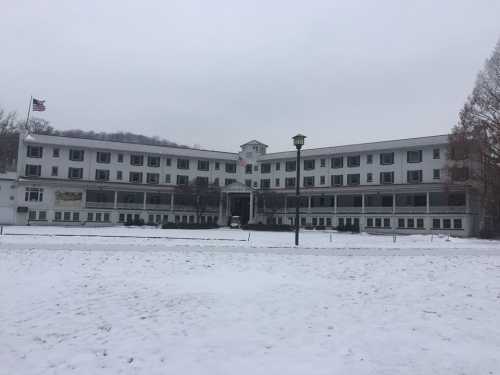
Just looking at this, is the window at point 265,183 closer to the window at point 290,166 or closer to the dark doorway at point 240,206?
the window at point 290,166

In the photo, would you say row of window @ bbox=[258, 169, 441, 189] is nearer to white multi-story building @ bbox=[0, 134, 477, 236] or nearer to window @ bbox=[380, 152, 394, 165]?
white multi-story building @ bbox=[0, 134, 477, 236]

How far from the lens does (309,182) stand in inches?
2500

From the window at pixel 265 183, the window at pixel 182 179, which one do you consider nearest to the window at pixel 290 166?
the window at pixel 265 183

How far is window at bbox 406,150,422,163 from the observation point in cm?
5325

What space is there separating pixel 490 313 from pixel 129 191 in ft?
188

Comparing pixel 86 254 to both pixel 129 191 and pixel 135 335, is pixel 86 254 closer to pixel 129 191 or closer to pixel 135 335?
pixel 135 335

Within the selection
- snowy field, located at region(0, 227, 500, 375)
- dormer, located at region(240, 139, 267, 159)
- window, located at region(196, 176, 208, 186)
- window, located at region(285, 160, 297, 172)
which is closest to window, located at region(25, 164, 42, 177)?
window, located at region(196, 176, 208, 186)

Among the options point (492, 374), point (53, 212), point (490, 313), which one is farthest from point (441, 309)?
point (53, 212)

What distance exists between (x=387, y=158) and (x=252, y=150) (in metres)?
22.1

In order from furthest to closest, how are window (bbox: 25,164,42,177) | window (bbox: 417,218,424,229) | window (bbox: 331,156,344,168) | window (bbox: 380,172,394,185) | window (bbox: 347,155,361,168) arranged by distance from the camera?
window (bbox: 331,156,344,168)
window (bbox: 347,155,361,168)
window (bbox: 25,164,42,177)
window (bbox: 380,172,394,185)
window (bbox: 417,218,424,229)

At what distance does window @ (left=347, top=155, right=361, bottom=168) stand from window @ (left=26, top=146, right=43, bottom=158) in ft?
142

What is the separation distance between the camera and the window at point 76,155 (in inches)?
2360

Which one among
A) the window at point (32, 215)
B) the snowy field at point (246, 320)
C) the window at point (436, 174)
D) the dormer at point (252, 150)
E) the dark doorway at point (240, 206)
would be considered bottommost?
the snowy field at point (246, 320)

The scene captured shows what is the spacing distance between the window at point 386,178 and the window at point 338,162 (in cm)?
621
